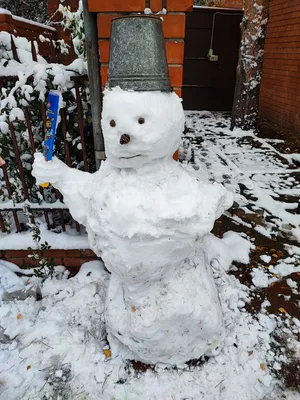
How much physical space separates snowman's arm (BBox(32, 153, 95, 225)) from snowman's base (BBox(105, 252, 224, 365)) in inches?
20.7

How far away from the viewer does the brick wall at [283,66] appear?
6527mm

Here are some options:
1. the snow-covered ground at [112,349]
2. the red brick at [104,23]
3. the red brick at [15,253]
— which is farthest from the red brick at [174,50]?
the red brick at [15,253]

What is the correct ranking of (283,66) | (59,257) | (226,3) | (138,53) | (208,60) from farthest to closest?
1. (226,3)
2. (208,60)
3. (283,66)
4. (59,257)
5. (138,53)

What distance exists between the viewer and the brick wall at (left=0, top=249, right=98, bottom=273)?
267 centimetres

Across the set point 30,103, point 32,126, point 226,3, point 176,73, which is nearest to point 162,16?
point 176,73

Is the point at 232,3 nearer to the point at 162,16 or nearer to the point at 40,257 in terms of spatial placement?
the point at 162,16

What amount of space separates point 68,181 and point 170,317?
0.95 m

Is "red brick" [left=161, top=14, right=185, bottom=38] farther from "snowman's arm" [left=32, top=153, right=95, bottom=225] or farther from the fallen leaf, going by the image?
the fallen leaf

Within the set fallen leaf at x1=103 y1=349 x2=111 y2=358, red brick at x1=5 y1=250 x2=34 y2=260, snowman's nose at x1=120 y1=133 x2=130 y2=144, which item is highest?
snowman's nose at x1=120 y1=133 x2=130 y2=144

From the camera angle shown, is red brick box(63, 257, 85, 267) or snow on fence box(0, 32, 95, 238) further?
red brick box(63, 257, 85, 267)

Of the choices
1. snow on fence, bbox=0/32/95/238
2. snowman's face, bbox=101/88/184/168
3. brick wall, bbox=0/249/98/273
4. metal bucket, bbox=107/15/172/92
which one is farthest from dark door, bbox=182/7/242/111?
snowman's face, bbox=101/88/184/168

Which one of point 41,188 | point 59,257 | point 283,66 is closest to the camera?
point 41,188

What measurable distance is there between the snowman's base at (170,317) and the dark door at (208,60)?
25.9 feet

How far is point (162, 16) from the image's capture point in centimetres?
193
